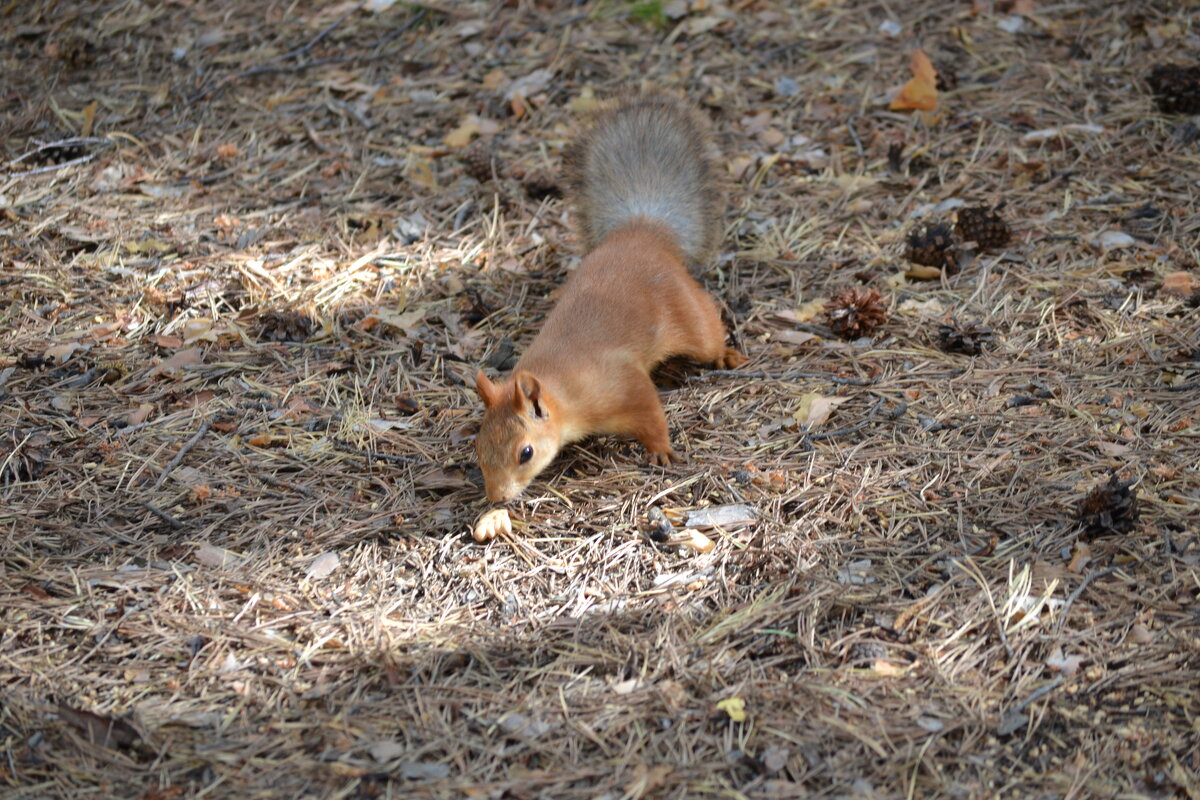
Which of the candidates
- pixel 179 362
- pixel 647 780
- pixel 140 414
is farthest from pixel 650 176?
pixel 647 780

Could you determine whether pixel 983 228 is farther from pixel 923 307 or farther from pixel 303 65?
pixel 303 65

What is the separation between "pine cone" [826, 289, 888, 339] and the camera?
2.92m

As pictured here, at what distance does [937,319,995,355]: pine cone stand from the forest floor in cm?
1

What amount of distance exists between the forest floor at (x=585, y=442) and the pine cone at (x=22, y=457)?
0.04ft

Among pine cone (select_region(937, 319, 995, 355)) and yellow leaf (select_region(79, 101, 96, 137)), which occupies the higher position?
yellow leaf (select_region(79, 101, 96, 137))

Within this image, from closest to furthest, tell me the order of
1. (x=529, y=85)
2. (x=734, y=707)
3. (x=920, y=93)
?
(x=734, y=707) → (x=920, y=93) → (x=529, y=85)

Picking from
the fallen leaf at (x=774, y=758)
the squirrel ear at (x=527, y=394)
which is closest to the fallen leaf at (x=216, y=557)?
the squirrel ear at (x=527, y=394)

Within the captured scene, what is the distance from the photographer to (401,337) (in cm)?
308

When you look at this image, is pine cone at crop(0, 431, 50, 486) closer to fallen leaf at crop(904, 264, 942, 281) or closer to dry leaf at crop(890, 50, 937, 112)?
fallen leaf at crop(904, 264, 942, 281)

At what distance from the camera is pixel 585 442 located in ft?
9.03

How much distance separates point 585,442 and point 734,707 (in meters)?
1.05

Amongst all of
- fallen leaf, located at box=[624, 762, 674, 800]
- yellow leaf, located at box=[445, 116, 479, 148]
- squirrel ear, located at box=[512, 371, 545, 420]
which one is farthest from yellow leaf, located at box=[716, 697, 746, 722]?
yellow leaf, located at box=[445, 116, 479, 148]

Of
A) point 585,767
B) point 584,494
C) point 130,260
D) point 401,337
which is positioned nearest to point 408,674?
point 585,767

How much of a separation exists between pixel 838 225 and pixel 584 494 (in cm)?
148
